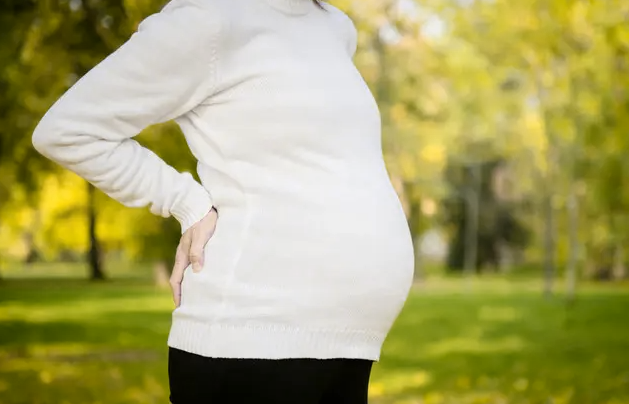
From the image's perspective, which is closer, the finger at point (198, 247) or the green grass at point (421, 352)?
the finger at point (198, 247)

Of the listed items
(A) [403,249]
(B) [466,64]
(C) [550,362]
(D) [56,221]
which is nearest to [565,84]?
(B) [466,64]

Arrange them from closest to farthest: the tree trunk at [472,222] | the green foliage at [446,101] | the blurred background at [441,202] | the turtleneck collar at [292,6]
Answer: the turtleneck collar at [292,6], the green foliage at [446,101], the blurred background at [441,202], the tree trunk at [472,222]

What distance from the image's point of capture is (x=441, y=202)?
32156 millimetres

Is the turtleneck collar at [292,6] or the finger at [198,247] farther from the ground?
the turtleneck collar at [292,6]

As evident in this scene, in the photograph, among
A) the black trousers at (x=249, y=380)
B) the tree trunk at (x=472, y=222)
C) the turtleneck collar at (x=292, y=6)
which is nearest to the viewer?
the black trousers at (x=249, y=380)

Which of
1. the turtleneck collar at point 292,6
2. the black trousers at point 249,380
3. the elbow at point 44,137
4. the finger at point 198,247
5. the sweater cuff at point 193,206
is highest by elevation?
the turtleneck collar at point 292,6

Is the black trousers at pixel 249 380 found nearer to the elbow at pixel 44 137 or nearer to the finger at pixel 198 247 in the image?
the finger at pixel 198 247

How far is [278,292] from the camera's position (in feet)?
4.32

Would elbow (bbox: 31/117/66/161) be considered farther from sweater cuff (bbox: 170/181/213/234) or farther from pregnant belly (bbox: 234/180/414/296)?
pregnant belly (bbox: 234/180/414/296)

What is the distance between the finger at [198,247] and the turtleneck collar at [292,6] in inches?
14.3

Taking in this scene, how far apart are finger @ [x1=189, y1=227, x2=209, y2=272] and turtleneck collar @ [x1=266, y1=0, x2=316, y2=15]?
0.36 m

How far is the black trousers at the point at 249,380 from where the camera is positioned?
4.26ft

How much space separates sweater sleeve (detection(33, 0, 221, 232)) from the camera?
1.30 m

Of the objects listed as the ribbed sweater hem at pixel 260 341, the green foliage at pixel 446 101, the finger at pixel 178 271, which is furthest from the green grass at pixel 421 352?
the ribbed sweater hem at pixel 260 341
